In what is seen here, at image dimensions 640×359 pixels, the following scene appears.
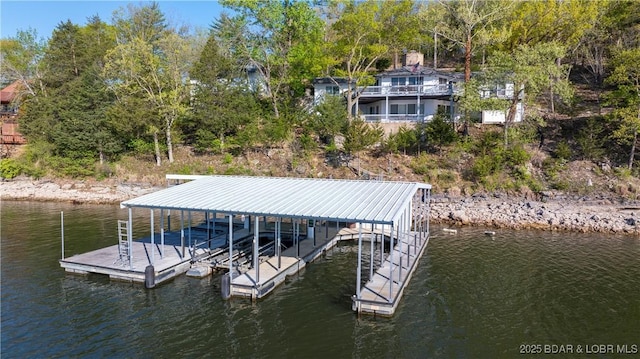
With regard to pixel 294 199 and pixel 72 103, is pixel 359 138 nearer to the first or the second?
pixel 294 199

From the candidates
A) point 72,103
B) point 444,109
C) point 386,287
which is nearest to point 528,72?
point 444,109

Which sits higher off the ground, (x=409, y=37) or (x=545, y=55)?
(x=409, y=37)

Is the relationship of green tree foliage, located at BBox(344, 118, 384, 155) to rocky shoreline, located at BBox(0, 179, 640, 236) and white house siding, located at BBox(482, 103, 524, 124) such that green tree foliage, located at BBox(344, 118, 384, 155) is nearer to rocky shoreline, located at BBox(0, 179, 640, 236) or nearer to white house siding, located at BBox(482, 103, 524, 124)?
rocky shoreline, located at BBox(0, 179, 640, 236)

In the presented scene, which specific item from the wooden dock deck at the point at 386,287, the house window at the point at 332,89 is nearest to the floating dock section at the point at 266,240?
the wooden dock deck at the point at 386,287

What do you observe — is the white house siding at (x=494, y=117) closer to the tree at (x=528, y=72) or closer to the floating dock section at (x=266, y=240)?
the tree at (x=528, y=72)

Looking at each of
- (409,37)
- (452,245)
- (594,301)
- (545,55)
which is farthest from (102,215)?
(545,55)

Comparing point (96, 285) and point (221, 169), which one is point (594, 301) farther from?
point (221, 169)
